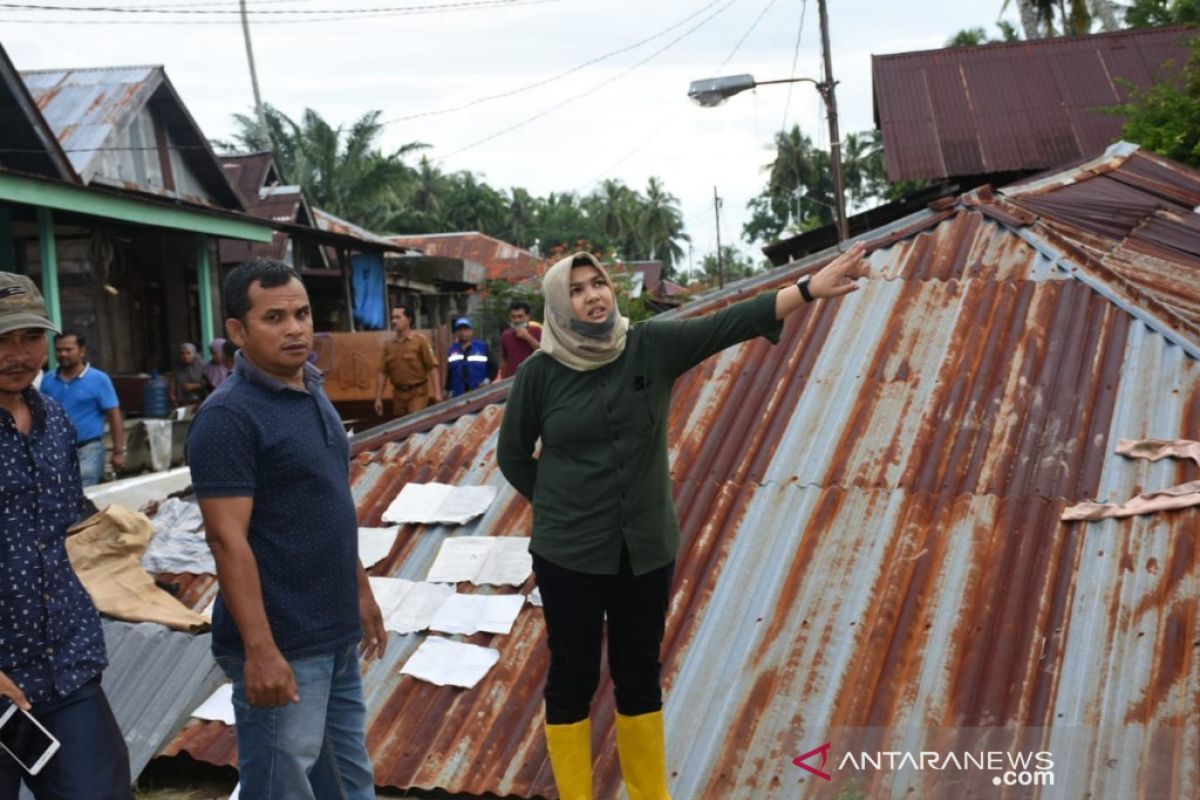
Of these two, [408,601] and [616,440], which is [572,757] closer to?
[616,440]

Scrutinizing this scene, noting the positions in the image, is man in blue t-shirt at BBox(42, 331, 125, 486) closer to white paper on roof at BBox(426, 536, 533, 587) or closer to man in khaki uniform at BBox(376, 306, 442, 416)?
man in khaki uniform at BBox(376, 306, 442, 416)

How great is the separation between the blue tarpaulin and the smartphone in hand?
63.5 feet

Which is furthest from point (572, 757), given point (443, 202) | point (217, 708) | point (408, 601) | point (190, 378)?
point (443, 202)

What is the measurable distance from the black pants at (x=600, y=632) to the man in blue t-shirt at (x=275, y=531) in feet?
2.30

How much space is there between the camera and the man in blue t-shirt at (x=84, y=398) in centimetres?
764

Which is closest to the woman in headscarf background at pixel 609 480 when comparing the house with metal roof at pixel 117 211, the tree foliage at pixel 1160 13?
the house with metal roof at pixel 117 211

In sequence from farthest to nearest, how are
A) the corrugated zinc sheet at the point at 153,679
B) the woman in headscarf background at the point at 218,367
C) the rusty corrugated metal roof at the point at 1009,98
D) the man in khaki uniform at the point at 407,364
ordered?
the rusty corrugated metal roof at the point at 1009,98, the woman in headscarf background at the point at 218,367, the man in khaki uniform at the point at 407,364, the corrugated zinc sheet at the point at 153,679

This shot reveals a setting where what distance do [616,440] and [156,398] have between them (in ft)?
38.6

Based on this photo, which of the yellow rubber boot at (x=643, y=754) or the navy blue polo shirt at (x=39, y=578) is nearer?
the navy blue polo shirt at (x=39, y=578)

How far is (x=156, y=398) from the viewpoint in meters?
13.6

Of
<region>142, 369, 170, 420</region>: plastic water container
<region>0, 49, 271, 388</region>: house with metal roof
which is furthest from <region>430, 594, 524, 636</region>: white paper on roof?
<region>142, 369, 170, 420</region>: plastic water container

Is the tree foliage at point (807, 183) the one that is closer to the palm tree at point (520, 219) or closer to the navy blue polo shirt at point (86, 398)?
the palm tree at point (520, 219)

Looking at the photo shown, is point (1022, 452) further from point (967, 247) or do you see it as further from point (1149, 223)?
point (1149, 223)

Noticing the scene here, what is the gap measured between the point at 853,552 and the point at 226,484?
283 cm
